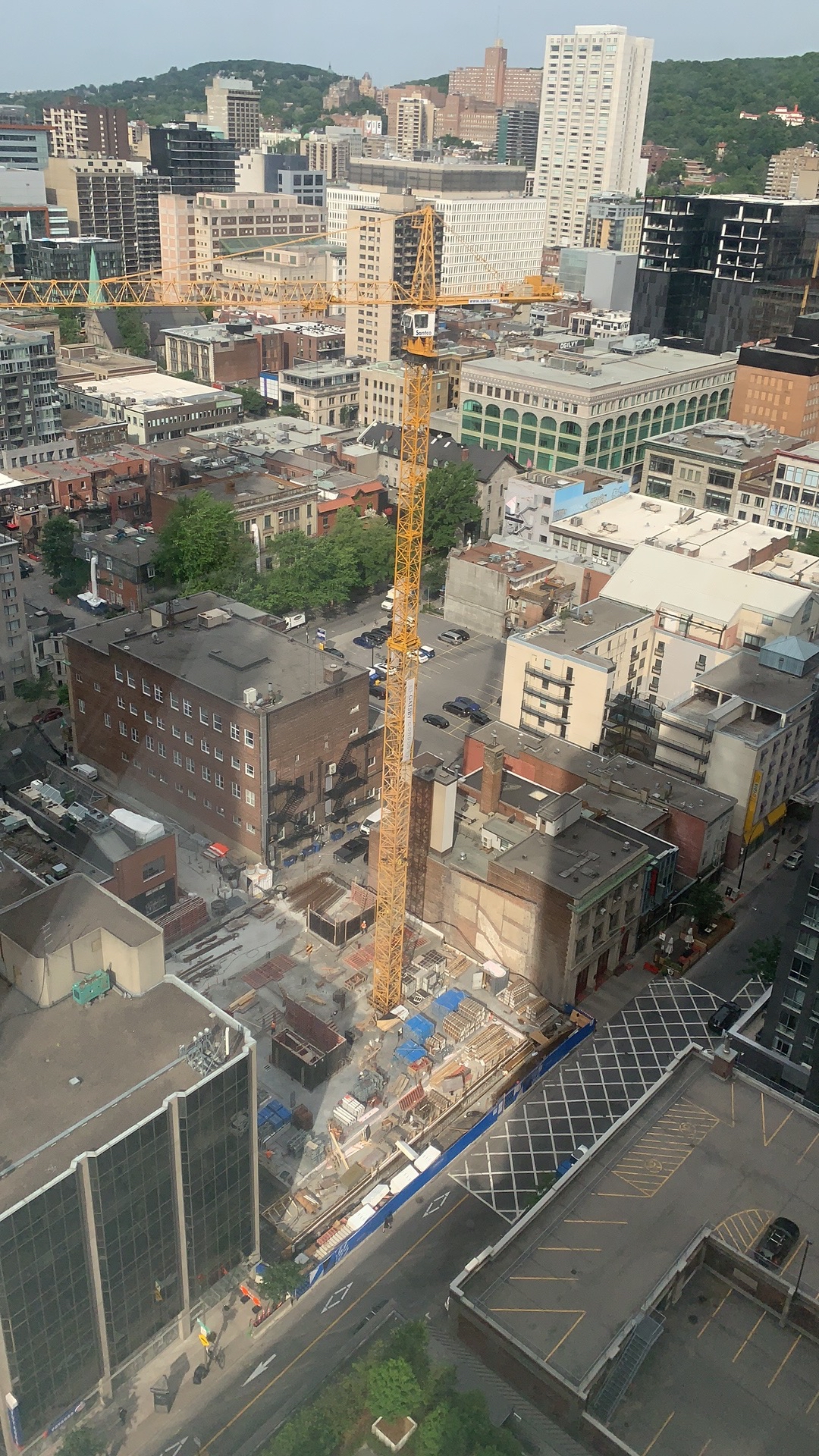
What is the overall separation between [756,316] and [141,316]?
29.7m

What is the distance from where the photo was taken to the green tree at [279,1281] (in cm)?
1356

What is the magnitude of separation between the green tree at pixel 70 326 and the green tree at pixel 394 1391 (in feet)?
164

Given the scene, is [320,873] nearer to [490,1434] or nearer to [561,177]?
[490,1434]

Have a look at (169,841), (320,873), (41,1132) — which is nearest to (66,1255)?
(41,1132)

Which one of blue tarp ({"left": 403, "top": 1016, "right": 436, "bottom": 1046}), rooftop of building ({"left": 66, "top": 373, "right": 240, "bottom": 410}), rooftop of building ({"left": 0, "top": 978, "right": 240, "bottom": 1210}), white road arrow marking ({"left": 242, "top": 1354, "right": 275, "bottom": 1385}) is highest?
rooftop of building ({"left": 66, "top": 373, "right": 240, "bottom": 410})

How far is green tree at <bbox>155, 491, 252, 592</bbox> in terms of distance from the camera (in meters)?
31.2

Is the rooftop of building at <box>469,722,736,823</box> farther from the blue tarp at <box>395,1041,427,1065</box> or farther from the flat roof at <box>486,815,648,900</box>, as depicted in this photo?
the blue tarp at <box>395,1041,427,1065</box>

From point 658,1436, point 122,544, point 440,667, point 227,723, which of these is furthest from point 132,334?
point 658,1436

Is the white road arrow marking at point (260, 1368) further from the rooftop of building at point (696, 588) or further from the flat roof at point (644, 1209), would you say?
the rooftop of building at point (696, 588)

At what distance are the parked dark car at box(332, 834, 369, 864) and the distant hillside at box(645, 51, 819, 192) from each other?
581 inches

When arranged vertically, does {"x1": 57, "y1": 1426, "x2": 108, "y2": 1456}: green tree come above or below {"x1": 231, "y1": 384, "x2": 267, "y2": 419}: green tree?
below

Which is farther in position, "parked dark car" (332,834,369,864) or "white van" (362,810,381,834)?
"parked dark car" (332,834,369,864)

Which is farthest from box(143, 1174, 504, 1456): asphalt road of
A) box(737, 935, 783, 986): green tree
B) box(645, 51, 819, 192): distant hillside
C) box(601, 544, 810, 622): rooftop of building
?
box(645, 51, 819, 192): distant hillside

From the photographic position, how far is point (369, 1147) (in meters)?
16.3
